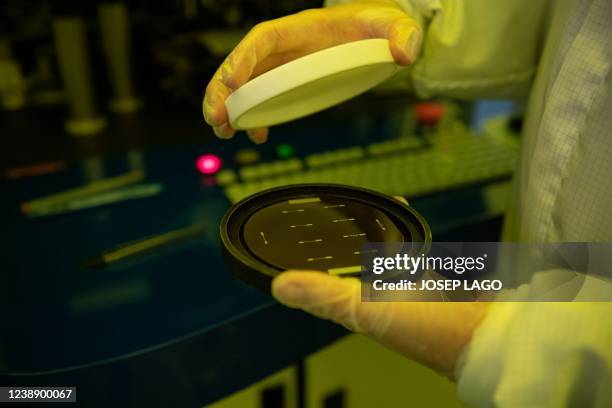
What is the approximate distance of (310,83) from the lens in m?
0.46

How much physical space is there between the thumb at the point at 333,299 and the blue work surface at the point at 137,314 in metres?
0.17

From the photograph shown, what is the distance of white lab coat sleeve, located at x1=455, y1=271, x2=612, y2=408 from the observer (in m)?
0.40

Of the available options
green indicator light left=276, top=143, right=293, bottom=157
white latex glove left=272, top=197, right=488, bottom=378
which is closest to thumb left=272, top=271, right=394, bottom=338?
white latex glove left=272, top=197, right=488, bottom=378

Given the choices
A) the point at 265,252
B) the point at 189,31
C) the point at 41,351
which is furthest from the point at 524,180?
the point at 189,31

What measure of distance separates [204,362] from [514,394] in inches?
11.2

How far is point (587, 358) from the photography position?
0.40 metres

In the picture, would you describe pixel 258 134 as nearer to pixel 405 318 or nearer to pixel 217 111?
pixel 217 111

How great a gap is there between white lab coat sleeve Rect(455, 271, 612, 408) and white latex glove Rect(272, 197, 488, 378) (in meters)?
0.02

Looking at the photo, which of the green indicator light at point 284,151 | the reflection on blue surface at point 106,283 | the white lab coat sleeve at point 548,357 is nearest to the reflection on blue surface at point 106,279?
the reflection on blue surface at point 106,283

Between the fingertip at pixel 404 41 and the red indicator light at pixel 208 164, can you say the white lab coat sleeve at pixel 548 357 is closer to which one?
the fingertip at pixel 404 41

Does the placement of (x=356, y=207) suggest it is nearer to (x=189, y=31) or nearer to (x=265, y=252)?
(x=265, y=252)

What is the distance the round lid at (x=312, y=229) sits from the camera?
0.43 meters

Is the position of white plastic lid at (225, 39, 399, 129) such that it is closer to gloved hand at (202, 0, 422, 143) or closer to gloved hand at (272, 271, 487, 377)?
gloved hand at (202, 0, 422, 143)

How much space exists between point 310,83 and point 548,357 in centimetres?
27
